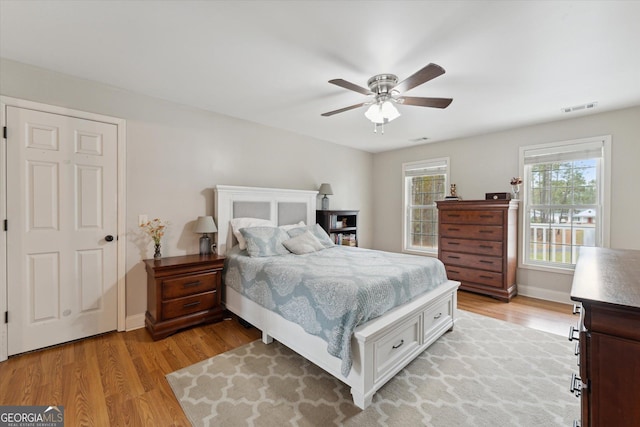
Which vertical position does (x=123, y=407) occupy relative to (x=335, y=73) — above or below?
below

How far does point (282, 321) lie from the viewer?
2.29 metres

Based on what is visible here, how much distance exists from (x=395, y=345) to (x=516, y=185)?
10.9 feet

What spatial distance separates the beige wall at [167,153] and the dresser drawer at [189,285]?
1.60 ft

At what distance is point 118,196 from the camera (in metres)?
2.70

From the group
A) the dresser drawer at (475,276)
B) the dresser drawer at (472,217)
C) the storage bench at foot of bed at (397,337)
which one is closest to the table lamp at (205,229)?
the storage bench at foot of bed at (397,337)

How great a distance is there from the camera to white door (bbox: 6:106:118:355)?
2250 millimetres

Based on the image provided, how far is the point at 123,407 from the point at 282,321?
3.77 ft

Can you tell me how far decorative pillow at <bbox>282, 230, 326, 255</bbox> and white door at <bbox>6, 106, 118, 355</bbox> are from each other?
1.82 meters

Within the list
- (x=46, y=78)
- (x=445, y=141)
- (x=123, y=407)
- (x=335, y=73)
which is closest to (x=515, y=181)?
(x=445, y=141)

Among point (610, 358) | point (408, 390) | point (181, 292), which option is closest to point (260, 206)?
point (181, 292)

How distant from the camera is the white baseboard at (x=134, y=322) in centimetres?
276

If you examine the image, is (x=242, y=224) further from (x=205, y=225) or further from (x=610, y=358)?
(x=610, y=358)

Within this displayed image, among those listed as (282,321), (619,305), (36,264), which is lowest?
(282,321)

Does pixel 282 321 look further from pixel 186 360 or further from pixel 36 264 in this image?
pixel 36 264
